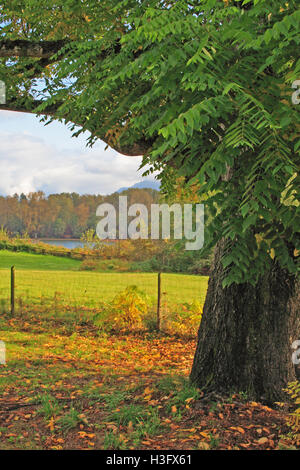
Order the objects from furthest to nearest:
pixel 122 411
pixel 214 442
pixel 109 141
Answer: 1. pixel 109 141
2. pixel 122 411
3. pixel 214 442

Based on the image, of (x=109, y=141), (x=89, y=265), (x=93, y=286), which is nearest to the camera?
(x=109, y=141)

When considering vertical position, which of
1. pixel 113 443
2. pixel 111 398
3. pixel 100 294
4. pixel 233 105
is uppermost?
pixel 233 105

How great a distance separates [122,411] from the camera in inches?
264

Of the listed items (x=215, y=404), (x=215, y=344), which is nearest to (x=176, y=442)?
(x=215, y=404)

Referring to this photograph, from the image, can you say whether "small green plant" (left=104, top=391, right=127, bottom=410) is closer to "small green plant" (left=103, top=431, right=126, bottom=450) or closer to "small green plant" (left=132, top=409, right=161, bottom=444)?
"small green plant" (left=132, top=409, right=161, bottom=444)

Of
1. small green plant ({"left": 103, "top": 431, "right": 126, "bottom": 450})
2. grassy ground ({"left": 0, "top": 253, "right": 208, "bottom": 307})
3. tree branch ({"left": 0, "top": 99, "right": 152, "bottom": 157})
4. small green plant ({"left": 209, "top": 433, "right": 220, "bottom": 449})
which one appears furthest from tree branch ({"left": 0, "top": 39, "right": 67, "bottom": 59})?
grassy ground ({"left": 0, "top": 253, "right": 208, "bottom": 307})

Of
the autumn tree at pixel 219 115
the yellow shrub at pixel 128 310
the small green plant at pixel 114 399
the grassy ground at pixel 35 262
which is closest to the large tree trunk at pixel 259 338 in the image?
the autumn tree at pixel 219 115

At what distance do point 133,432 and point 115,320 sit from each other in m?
7.35

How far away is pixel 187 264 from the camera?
24.4m

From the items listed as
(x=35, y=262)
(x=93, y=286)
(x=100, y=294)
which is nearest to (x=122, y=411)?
(x=100, y=294)

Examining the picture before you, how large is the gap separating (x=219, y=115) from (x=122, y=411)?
458 cm

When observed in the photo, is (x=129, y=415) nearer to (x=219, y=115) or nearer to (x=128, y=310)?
(x=219, y=115)

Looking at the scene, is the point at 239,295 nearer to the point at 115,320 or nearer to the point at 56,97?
the point at 56,97
